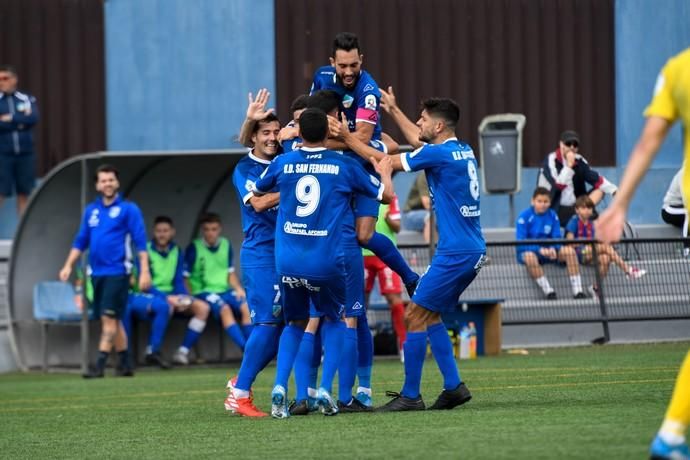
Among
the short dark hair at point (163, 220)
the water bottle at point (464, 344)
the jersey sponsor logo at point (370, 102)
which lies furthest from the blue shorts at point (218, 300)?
the jersey sponsor logo at point (370, 102)

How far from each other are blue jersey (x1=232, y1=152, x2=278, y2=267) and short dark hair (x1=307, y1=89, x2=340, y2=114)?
66cm

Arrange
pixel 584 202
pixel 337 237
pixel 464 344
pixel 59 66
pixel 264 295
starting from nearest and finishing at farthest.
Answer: pixel 337 237, pixel 264 295, pixel 464 344, pixel 584 202, pixel 59 66

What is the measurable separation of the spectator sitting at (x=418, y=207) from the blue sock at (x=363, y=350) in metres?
8.47

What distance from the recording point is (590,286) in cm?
1878

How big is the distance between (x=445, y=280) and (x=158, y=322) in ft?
27.0

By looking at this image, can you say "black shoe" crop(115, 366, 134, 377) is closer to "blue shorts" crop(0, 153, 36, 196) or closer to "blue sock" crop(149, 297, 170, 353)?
"blue sock" crop(149, 297, 170, 353)

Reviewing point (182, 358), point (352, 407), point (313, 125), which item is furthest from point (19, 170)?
point (313, 125)

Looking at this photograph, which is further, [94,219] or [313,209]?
[94,219]

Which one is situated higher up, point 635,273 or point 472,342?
point 635,273

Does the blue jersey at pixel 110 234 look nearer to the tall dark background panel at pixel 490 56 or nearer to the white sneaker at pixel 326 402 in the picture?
the tall dark background panel at pixel 490 56

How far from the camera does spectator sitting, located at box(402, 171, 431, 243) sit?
64.2 feet

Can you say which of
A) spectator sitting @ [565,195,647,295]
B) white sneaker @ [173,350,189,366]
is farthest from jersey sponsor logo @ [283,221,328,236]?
spectator sitting @ [565,195,647,295]

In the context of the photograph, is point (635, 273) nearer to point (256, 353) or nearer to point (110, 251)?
point (110, 251)

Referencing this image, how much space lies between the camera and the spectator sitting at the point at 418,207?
19570mm
